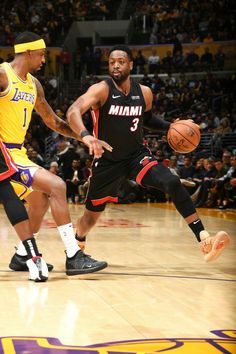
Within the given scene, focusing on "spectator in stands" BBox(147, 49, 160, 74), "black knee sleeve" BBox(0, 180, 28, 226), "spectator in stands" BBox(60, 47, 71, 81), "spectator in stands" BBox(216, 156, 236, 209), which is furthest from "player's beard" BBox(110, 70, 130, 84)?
"spectator in stands" BBox(60, 47, 71, 81)

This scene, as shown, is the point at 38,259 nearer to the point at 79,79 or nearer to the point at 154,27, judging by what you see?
the point at 79,79

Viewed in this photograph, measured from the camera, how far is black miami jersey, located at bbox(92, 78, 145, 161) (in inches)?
238

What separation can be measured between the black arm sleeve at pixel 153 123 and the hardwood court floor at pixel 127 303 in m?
1.34

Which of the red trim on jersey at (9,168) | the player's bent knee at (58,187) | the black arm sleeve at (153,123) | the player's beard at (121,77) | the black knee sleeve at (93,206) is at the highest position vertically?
the player's beard at (121,77)

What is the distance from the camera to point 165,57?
78.9ft

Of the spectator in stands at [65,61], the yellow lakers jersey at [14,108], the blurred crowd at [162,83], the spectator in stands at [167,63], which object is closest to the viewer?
the yellow lakers jersey at [14,108]

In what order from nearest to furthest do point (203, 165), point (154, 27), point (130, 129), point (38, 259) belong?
point (38, 259) < point (130, 129) < point (203, 165) < point (154, 27)

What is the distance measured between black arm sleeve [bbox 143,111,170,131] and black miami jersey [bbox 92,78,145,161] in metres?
0.46

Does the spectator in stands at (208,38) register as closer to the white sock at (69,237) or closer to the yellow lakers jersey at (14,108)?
the yellow lakers jersey at (14,108)

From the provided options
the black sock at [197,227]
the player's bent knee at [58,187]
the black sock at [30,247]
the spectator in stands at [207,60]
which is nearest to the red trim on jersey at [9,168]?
the player's bent knee at [58,187]

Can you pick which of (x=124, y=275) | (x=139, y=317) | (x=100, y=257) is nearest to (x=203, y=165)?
(x=100, y=257)

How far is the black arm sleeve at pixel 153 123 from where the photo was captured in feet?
21.6

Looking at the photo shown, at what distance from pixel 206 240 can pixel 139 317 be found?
1.60 meters

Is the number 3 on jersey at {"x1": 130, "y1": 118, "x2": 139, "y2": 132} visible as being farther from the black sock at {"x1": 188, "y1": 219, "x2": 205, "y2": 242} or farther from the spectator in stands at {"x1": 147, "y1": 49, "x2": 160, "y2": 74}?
the spectator in stands at {"x1": 147, "y1": 49, "x2": 160, "y2": 74}
